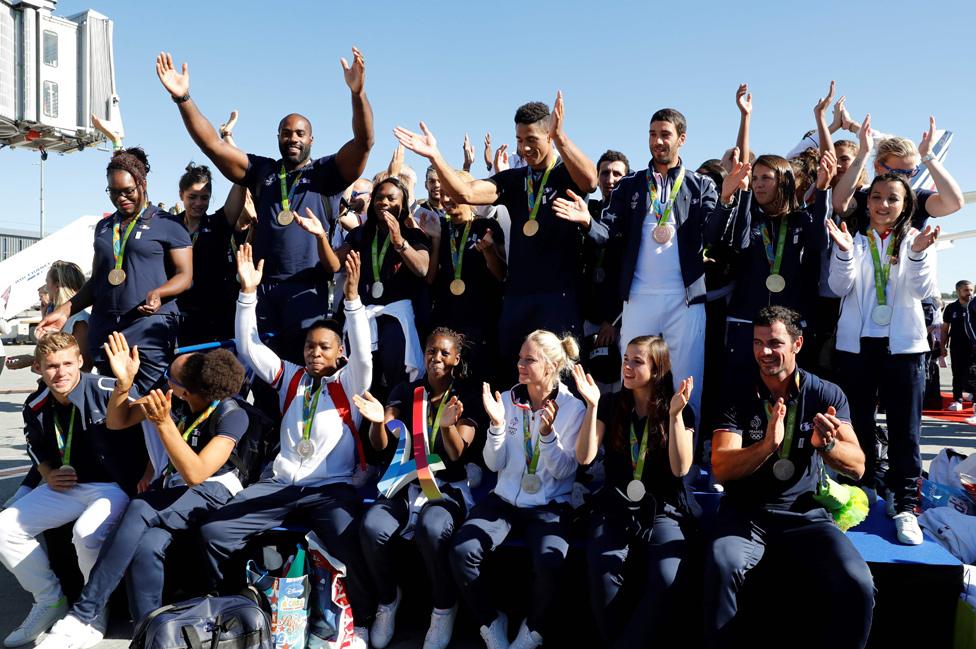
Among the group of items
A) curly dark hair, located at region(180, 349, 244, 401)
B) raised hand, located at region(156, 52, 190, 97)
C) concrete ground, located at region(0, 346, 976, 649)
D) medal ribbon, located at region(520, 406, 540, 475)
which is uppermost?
raised hand, located at region(156, 52, 190, 97)

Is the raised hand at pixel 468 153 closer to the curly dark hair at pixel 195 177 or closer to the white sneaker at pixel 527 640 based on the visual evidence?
the curly dark hair at pixel 195 177

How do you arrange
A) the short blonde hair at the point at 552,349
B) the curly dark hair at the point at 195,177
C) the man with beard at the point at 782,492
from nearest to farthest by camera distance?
the man with beard at the point at 782,492 < the short blonde hair at the point at 552,349 < the curly dark hair at the point at 195,177

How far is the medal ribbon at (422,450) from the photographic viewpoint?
12.8ft

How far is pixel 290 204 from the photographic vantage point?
5098 millimetres

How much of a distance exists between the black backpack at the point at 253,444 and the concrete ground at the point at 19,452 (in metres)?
1.03

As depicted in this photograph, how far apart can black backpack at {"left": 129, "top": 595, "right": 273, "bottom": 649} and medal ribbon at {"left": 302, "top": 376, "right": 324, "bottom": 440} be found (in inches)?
43.1

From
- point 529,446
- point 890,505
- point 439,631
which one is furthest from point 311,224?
point 890,505

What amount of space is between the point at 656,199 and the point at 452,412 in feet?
6.06

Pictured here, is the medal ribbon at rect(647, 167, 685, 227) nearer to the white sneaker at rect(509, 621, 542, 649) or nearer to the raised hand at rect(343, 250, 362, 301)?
the raised hand at rect(343, 250, 362, 301)

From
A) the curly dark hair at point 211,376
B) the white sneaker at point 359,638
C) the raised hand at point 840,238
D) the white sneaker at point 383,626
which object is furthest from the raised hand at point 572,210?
the white sneaker at point 359,638

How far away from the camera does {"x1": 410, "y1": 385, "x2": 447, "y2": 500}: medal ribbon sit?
391 centimetres

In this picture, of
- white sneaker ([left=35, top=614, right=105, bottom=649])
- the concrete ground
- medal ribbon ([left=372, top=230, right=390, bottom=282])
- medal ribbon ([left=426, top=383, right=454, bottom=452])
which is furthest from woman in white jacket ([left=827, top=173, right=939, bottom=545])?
white sneaker ([left=35, top=614, right=105, bottom=649])

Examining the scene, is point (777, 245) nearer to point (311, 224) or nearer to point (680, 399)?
point (680, 399)

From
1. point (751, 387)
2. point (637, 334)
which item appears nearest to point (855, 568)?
point (751, 387)
